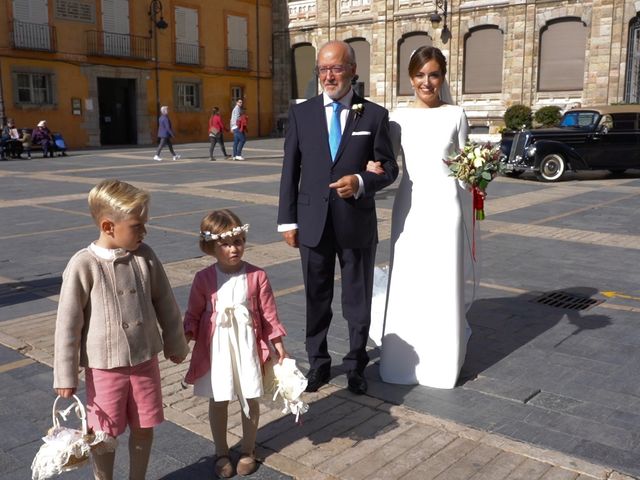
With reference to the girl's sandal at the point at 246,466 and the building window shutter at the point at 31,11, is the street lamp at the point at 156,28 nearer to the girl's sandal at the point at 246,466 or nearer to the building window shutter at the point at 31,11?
the building window shutter at the point at 31,11

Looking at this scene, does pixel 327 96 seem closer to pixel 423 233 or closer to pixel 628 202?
pixel 423 233

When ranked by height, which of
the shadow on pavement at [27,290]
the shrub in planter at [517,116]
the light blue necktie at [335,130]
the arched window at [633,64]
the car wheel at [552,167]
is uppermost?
the arched window at [633,64]

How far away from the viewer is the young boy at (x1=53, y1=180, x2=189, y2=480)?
2.50m

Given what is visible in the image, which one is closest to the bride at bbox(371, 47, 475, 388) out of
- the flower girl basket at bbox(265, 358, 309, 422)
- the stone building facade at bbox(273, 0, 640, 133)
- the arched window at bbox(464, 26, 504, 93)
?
the flower girl basket at bbox(265, 358, 309, 422)

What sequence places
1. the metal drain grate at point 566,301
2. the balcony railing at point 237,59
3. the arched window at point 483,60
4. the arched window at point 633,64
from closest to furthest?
1. the metal drain grate at point 566,301
2. the arched window at point 633,64
3. the arched window at point 483,60
4. the balcony railing at point 237,59

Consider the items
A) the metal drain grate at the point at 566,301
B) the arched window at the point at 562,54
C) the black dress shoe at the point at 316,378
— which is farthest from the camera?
the arched window at the point at 562,54

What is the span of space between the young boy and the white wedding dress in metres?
1.72

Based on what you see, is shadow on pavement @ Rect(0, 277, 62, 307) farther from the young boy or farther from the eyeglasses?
the eyeglasses

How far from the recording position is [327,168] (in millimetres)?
3682

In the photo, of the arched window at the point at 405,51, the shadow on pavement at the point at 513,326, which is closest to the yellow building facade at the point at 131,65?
the arched window at the point at 405,51

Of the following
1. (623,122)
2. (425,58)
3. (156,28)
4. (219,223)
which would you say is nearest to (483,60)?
(623,122)

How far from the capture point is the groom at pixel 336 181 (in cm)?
365

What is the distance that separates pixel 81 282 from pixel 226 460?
43.5 inches

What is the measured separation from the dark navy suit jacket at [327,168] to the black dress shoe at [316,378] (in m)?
0.78
